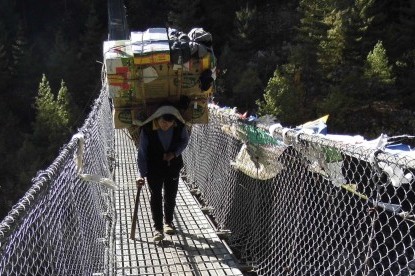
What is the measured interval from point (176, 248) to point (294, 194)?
34.8 inches

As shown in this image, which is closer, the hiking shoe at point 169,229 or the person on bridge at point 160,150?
the person on bridge at point 160,150

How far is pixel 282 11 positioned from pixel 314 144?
28.2 meters

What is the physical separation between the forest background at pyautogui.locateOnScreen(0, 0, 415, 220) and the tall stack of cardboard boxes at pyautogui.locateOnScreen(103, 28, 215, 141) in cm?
1750

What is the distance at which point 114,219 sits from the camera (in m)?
3.31

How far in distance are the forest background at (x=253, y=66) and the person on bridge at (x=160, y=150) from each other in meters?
17.6

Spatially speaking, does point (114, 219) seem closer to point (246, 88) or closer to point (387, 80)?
point (387, 80)

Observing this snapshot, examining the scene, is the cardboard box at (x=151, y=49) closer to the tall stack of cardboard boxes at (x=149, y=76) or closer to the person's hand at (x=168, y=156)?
the tall stack of cardboard boxes at (x=149, y=76)

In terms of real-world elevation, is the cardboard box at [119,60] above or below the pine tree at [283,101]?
above

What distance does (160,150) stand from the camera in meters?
2.86

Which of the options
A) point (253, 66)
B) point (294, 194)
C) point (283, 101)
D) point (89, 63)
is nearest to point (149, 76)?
point (294, 194)

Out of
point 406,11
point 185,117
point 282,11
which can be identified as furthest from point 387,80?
point 185,117

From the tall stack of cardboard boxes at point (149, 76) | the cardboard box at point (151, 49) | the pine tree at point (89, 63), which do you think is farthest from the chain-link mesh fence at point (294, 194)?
the pine tree at point (89, 63)

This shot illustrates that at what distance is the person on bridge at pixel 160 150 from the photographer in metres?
2.80

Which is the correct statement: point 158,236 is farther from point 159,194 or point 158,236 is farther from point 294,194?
point 294,194
